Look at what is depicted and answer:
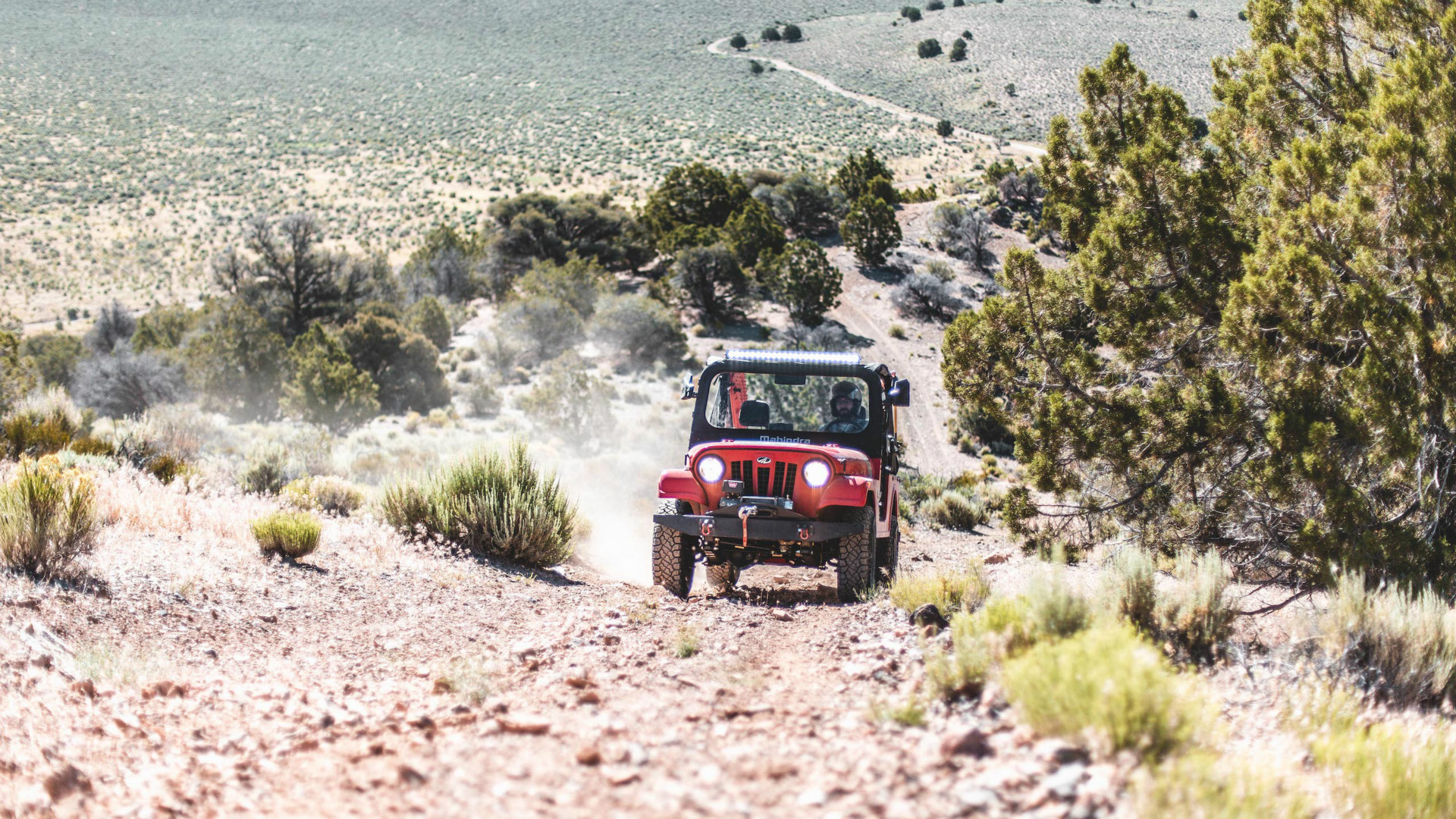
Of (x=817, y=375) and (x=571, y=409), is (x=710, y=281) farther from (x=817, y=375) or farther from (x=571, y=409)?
(x=817, y=375)

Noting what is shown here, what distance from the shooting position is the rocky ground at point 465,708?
3.50 m

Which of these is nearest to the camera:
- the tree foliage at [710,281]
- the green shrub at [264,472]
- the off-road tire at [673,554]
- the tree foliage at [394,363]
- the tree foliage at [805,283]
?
the off-road tire at [673,554]

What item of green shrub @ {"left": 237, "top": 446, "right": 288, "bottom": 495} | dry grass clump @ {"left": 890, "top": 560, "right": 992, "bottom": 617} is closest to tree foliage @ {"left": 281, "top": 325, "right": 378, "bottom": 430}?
green shrub @ {"left": 237, "top": 446, "right": 288, "bottom": 495}

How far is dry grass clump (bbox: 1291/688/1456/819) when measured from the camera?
149 inches

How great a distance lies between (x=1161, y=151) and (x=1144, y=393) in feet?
7.34

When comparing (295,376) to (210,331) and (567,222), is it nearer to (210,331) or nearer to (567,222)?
(210,331)

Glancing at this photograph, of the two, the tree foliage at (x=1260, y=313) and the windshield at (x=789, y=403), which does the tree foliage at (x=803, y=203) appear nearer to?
the tree foliage at (x=1260, y=313)

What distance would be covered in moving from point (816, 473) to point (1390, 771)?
4501mm

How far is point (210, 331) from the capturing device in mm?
31672

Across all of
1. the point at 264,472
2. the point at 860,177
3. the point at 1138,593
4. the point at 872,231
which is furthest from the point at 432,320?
the point at 1138,593

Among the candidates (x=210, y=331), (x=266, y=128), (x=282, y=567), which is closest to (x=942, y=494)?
(x=282, y=567)

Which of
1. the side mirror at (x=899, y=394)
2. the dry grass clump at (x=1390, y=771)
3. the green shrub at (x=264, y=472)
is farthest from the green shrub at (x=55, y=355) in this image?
the dry grass clump at (x=1390, y=771)

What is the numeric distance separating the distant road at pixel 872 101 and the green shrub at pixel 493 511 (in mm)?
60340

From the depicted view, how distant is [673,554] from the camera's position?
8.38 m
